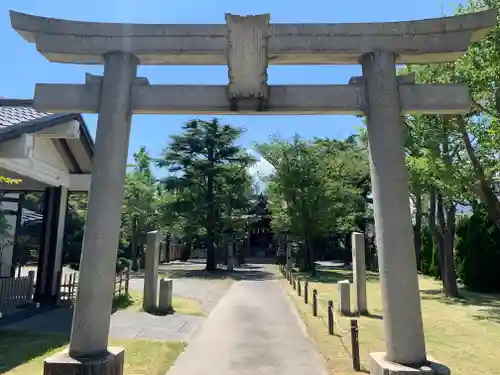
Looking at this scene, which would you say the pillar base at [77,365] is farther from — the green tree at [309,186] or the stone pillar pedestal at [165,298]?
the green tree at [309,186]

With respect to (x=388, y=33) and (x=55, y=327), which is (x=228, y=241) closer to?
(x=55, y=327)

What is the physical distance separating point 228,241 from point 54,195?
19.7 meters

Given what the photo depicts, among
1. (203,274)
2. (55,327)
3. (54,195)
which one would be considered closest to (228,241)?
(203,274)

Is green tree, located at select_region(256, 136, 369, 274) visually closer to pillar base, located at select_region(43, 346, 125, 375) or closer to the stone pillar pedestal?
the stone pillar pedestal

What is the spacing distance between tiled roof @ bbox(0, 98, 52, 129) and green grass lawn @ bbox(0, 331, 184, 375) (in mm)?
4385

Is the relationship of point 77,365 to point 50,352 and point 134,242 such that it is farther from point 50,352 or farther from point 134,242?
point 134,242

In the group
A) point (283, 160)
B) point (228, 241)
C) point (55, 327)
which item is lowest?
point (55, 327)

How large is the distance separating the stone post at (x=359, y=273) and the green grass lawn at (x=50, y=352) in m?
6.34

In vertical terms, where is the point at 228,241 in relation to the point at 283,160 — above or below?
below

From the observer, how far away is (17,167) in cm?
1007

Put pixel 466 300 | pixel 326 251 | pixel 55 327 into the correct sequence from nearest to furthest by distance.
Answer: pixel 55 327 < pixel 466 300 < pixel 326 251

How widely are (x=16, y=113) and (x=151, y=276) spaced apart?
19.4 feet

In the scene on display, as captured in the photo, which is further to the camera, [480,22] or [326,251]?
[326,251]

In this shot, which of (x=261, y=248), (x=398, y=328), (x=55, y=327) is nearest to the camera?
(x=398, y=328)
